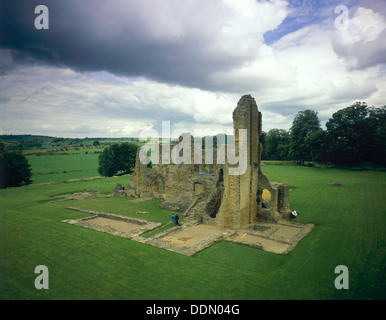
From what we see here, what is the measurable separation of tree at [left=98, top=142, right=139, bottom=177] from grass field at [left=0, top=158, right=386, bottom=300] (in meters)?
25.9

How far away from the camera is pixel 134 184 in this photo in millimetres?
27359

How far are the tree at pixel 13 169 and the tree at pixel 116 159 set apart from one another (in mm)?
11766

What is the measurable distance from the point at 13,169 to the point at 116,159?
51.2 feet

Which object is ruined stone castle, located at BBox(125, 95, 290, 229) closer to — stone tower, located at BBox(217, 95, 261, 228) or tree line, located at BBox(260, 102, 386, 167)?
stone tower, located at BBox(217, 95, 261, 228)

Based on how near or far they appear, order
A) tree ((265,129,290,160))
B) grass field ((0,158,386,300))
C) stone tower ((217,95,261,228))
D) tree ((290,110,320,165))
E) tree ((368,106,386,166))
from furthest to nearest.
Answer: tree ((265,129,290,160)) → tree ((290,110,320,165)) → tree ((368,106,386,166)) → stone tower ((217,95,261,228)) → grass field ((0,158,386,300))

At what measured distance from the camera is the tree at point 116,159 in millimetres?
44125

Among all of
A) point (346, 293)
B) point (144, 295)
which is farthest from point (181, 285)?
point (346, 293)

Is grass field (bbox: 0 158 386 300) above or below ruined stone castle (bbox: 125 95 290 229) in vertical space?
below

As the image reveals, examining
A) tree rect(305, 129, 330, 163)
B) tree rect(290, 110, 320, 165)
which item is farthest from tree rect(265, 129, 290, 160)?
tree rect(305, 129, 330, 163)

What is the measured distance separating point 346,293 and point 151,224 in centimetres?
1181

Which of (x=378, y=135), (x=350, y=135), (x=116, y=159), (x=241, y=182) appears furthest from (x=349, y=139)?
(x=116, y=159)

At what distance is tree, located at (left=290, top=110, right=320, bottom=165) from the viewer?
160 ft

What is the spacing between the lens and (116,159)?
1743 inches
